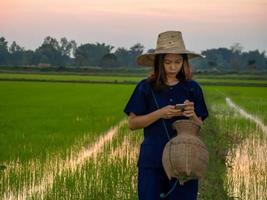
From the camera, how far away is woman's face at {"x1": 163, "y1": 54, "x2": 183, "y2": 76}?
2.64 m

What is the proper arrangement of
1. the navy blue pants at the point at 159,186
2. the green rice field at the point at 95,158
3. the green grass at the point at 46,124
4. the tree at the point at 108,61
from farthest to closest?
the tree at the point at 108,61 < the green grass at the point at 46,124 < the green rice field at the point at 95,158 < the navy blue pants at the point at 159,186

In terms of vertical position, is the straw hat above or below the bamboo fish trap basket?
above

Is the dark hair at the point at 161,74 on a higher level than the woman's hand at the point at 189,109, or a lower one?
higher

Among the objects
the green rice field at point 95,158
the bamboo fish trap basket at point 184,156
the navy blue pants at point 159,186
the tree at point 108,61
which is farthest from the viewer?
the tree at point 108,61

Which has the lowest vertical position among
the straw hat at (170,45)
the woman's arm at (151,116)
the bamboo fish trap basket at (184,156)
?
the bamboo fish trap basket at (184,156)

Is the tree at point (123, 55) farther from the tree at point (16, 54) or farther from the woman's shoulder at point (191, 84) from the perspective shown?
the woman's shoulder at point (191, 84)

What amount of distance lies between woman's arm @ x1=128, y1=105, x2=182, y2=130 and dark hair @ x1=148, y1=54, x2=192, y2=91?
14 centimetres

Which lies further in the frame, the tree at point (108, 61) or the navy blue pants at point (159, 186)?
the tree at point (108, 61)

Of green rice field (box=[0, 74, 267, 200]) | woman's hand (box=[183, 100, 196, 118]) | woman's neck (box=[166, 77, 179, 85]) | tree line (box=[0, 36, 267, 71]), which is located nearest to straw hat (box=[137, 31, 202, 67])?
woman's neck (box=[166, 77, 179, 85])

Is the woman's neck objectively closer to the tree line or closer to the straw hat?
the straw hat

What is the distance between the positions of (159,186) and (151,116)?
32 cm

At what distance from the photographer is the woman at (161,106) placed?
261 centimetres

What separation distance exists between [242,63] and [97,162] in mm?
72586

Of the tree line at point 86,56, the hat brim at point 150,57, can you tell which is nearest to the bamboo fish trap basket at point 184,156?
the hat brim at point 150,57
